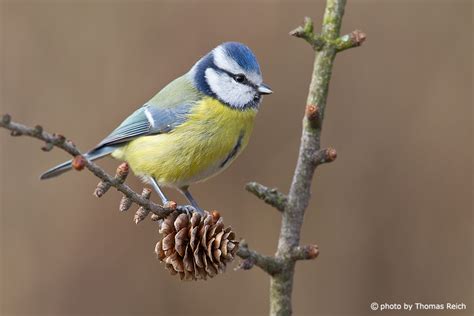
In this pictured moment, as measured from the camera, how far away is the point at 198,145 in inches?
78.1

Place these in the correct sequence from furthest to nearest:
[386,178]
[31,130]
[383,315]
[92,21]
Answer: [92,21] < [386,178] < [383,315] < [31,130]

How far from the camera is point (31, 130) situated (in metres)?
1.00

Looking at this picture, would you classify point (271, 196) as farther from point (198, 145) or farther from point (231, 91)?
point (231, 91)

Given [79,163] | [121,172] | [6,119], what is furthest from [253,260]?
[6,119]

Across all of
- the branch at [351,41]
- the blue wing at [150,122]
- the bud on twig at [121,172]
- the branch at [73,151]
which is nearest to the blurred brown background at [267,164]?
the blue wing at [150,122]

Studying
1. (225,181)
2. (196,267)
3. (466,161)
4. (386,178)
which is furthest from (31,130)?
(466,161)

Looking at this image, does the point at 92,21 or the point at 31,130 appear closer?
the point at 31,130

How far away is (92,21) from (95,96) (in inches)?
16.5

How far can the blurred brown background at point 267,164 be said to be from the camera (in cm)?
290

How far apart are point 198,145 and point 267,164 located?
1058 mm

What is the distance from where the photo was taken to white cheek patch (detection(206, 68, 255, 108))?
6.88ft

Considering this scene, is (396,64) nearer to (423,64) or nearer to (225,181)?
(423,64)

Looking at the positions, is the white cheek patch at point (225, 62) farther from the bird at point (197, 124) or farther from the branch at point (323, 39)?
the branch at point (323, 39)

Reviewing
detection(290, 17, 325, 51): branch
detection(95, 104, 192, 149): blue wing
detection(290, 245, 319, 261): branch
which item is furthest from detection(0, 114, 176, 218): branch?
detection(95, 104, 192, 149): blue wing
